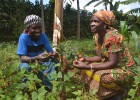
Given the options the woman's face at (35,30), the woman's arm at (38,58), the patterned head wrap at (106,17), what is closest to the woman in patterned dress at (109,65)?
the patterned head wrap at (106,17)

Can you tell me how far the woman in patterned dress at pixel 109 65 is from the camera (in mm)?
2926

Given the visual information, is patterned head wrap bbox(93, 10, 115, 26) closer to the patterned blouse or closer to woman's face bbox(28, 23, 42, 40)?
the patterned blouse

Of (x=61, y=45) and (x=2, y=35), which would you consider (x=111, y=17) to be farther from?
(x=2, y=35)

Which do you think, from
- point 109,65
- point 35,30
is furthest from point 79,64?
point 35,30

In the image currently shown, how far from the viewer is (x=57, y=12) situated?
9.84 feet

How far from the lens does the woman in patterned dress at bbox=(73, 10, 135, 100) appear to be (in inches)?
115

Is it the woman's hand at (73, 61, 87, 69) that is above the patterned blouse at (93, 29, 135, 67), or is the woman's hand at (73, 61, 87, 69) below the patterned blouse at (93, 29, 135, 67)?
below

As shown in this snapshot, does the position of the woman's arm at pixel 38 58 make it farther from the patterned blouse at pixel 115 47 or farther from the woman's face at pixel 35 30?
the patterned blouse at pixel 115 47

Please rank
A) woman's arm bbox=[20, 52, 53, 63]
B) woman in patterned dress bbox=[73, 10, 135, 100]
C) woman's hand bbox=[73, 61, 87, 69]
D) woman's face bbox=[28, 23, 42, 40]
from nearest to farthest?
woman's hand bbox=[73, 61, 87, 69]
woman in patterned dress bbox=[73, 10, 135, 100]
woman's arm bbox=[20, 52, 53, 63]
woman's face bbox=[28, 23, 42, 40]

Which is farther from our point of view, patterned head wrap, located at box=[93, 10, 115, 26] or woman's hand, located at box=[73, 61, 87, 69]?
patterned head wrap, located at box=[93, 10, 115, 26]

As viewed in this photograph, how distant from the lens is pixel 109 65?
2.90 metres

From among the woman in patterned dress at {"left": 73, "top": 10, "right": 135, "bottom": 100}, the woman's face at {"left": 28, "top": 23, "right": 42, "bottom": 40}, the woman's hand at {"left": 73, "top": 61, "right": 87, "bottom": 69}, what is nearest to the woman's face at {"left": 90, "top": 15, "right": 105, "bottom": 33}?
the woman in patterned dress at {"left": 73, "top": 10, "right": 135, "bottom": 100}

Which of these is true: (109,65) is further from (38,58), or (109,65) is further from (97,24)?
(38,58)

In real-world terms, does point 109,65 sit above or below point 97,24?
below
